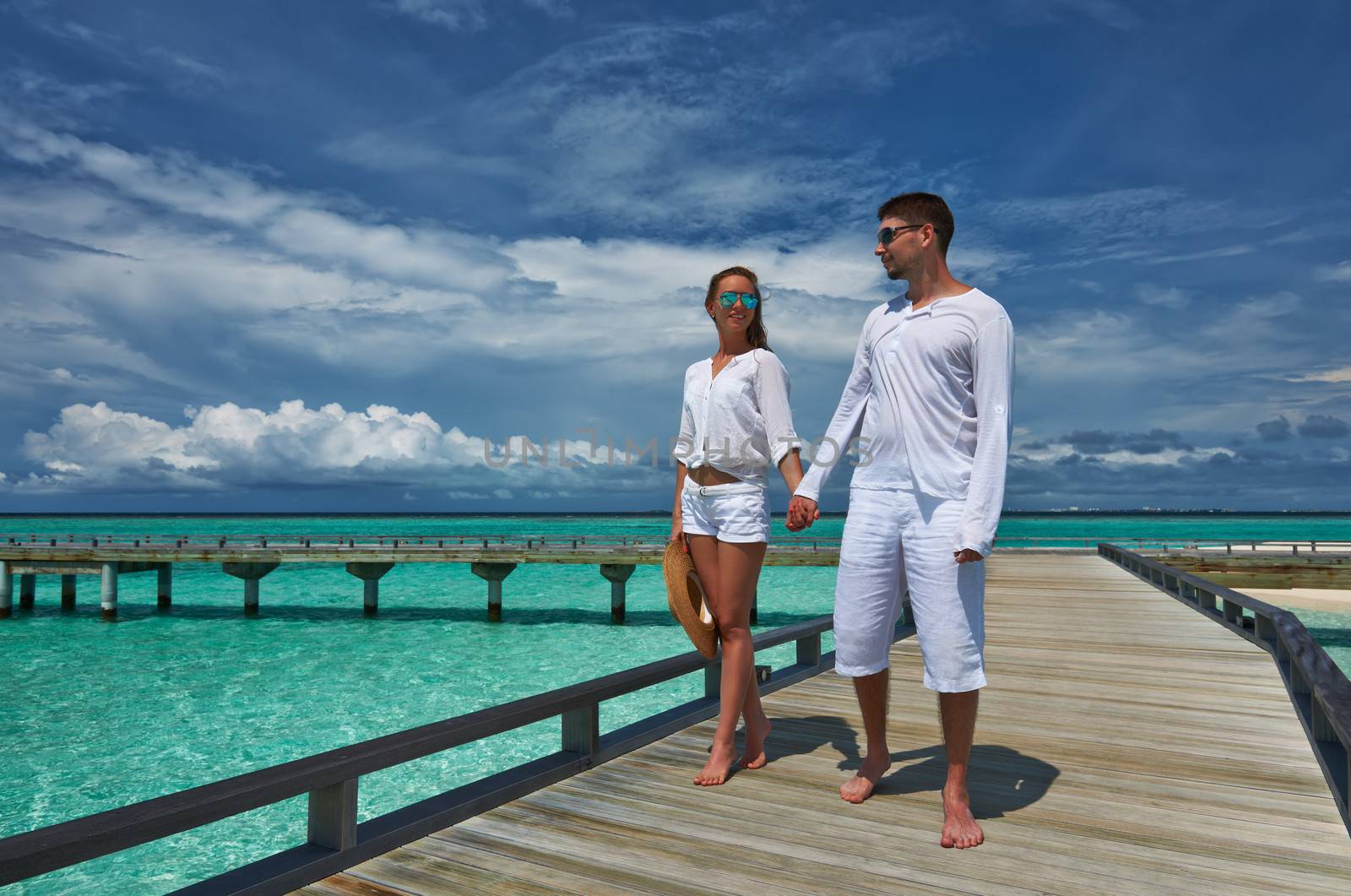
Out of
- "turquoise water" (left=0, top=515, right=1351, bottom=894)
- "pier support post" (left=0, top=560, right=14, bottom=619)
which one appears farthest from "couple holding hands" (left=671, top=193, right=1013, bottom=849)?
"pier support post" (left=0, top=560, right=14, bottom=619)

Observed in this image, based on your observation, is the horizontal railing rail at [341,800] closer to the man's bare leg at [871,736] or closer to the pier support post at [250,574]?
the man's bare leg at [871,736]

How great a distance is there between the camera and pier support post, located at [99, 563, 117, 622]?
90.5 ft

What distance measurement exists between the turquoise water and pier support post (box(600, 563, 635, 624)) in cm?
44

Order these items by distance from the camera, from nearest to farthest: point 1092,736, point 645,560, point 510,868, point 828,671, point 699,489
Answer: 1. point 510,868
2. point 699,489
3. point 1092,736
4. point 828,671
5. point 645,560

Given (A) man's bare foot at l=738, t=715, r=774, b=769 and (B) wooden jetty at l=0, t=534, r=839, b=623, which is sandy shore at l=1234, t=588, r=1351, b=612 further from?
(A) man's bare foot at l=738, t=715, r=774, b=769

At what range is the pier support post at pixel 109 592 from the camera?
90.5 ft

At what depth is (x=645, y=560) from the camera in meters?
25.9

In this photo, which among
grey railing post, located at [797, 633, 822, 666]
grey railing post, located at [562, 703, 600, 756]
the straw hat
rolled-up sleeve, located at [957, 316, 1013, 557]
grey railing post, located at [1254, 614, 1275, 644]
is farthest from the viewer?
grey railing post, located at [1254, 614, 1275, 644]

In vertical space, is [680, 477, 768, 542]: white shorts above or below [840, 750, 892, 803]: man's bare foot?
above

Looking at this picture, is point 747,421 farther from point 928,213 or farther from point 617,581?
point 617,581

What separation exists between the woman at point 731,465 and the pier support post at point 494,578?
24388 millimetres

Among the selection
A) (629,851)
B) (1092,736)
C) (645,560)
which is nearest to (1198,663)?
(1092,736)

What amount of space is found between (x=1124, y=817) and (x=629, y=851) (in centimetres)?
186

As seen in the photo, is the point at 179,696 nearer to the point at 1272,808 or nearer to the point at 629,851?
the point at 629,851
